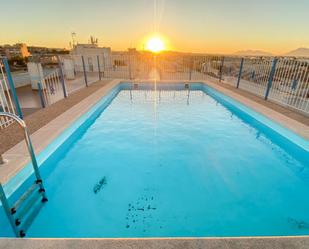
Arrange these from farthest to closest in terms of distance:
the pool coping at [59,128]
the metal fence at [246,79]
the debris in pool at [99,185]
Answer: the metal fence at [246,79] < the debris in pool at [99,185] < the pool coping at [59,128]

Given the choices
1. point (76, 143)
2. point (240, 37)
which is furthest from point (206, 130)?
point (240, 37)

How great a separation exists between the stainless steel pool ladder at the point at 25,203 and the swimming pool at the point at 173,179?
5.0 inches

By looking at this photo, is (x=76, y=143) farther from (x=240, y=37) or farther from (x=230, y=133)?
(x=240, y=37)

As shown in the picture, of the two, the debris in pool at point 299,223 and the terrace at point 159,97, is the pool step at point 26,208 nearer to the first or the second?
the terrace at point 159,97

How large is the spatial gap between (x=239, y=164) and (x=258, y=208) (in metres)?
1.20

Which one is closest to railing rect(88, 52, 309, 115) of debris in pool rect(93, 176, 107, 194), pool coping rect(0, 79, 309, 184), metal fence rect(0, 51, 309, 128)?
metal fence rect(0, 51, 309, 128)

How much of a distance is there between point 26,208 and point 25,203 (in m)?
0.40

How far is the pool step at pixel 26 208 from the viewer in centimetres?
192

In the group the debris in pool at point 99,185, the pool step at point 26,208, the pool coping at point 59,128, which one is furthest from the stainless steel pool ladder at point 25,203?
the debris in pool at point 99,185

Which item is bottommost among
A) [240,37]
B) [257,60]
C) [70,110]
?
[70,110]

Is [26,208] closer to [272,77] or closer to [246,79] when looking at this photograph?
[272,77]

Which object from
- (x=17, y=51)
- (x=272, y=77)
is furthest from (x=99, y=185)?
(x=17, y=51)

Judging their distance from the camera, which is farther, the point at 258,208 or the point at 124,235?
the point at 258,208

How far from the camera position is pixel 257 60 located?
8.11m
